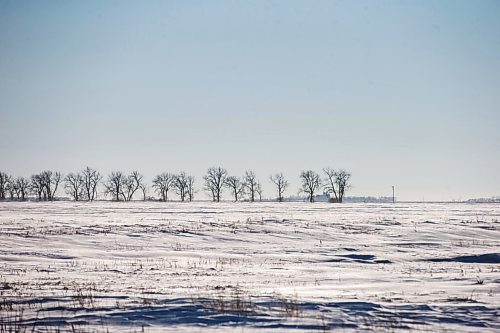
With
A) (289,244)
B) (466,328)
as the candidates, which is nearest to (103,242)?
(289,244)

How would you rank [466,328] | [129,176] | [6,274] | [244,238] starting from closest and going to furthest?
[466,328]
[6,274]
[244,238]
[129,176]

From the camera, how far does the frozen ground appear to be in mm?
9766

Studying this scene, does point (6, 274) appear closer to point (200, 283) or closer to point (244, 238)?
point (200, 283)

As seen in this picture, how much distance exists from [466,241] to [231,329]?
26.3 m

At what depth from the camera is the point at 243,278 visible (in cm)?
1677

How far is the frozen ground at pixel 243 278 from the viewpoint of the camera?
9766mm

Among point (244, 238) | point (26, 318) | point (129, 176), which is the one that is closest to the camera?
point (26, 318)

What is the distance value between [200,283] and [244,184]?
113 metres

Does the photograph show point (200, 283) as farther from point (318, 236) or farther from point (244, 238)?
point (318, 236)

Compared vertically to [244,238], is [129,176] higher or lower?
higher

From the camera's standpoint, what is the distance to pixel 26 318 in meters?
10.1

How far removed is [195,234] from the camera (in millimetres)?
32375

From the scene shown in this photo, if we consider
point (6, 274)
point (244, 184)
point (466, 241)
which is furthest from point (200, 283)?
point (244, 184)

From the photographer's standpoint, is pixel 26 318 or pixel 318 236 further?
pixel 318 236
